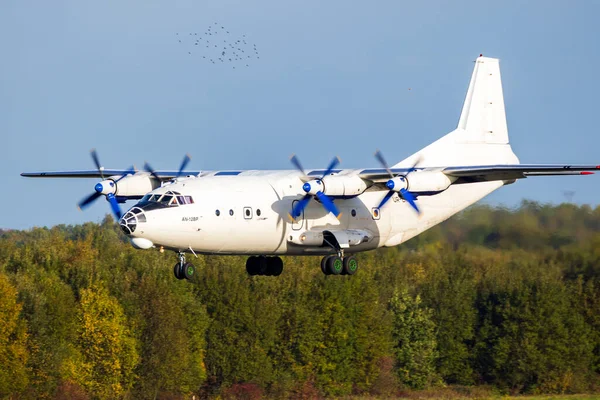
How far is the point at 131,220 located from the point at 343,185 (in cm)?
669

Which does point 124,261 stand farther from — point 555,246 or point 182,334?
point 555,246

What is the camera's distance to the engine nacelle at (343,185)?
3144 centimetres

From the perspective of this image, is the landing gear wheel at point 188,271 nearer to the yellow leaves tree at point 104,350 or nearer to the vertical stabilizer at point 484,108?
the vertical stabilizer at point 484,108

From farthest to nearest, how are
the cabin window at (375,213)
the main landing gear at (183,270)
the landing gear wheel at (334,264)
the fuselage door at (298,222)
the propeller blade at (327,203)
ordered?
the cabin window at (375,213) < the landing gear wheel at (334,264) < the fuselage door at (298,222) < the propeller blade at (327,203) < the main landing gear at (183,270)

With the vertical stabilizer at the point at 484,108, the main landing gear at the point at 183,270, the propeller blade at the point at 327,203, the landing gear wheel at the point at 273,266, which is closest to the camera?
the main landing gear at the point at 183,270

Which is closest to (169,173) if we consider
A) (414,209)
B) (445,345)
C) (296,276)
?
(414,209)

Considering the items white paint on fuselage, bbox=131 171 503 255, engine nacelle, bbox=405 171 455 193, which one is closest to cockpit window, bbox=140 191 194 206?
white paint on fuselage, bbox=131 171 503 255

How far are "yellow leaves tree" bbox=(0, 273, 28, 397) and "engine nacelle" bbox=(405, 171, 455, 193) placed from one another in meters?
31.9

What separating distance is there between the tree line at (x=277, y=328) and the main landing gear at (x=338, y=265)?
24.9m

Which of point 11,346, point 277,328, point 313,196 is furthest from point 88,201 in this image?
point 277,328

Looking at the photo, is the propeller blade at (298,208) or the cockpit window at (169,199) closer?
the cockpit window at (169,199)

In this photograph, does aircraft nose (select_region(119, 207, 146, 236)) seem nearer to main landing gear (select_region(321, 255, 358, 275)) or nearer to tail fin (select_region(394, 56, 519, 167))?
main landing gear (select_region(321, 255, 358, 275))

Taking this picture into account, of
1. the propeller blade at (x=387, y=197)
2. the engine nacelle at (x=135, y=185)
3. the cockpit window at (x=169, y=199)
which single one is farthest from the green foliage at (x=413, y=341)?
the cockpit window at (x=169, y=199)

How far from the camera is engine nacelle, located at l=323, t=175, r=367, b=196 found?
3144 centimetres
